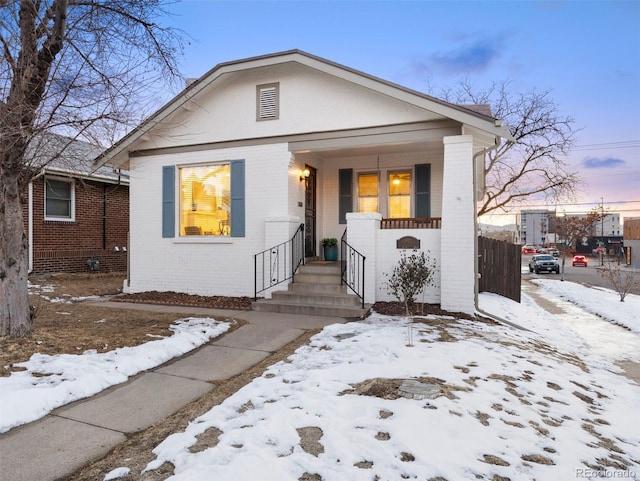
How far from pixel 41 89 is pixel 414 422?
5364mm

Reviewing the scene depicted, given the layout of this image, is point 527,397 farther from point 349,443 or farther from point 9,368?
point 9,368

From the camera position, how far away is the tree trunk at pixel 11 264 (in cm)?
486

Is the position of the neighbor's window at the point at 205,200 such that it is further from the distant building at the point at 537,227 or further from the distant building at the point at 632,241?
the distant building at the point at 632,241

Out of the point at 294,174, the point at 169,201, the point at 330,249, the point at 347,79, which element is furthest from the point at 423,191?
the point at 169,201

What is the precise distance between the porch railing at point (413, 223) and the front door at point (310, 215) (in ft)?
7.05

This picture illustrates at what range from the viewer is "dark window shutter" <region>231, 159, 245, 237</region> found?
9.06 m

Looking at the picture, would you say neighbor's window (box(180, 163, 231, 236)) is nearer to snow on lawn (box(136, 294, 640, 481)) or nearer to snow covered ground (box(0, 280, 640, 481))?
snow covered ground (box(0, 280, 640, 481))

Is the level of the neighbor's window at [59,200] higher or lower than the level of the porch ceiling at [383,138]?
lower

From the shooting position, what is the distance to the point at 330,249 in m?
9.88

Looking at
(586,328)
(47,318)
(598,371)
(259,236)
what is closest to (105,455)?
(47,318)

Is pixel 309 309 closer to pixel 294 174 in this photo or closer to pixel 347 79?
pixel 294 174

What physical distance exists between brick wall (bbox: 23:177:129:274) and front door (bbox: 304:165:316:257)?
268 inches

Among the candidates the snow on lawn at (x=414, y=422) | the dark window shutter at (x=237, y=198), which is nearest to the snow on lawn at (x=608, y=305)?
the snow on lawn at (x=414, y=422)

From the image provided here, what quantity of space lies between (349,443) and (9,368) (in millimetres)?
3543
